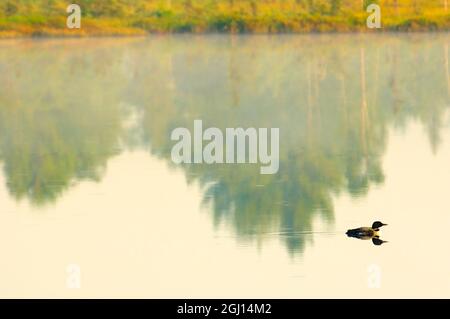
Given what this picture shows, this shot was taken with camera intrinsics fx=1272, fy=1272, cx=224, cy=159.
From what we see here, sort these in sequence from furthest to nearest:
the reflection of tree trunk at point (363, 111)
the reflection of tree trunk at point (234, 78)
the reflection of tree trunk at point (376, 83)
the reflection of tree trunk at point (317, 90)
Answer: the reflection of tree trunk at point (234, 78), the reflection of tree trunk at point (376, 83), the reflection of tree trunk at point (317, 90), the reflection of tree trunk at point (363, 111)

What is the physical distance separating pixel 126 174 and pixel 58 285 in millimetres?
3934

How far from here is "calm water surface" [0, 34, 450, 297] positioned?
8.75m

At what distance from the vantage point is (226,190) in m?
11.5

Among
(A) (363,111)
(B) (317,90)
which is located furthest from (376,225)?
(B) (317,90)

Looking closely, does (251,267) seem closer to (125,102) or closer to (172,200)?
(172,200)

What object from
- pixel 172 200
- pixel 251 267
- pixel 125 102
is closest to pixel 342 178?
pixel 172 200

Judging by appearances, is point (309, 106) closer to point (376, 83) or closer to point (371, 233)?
point (376, 83)

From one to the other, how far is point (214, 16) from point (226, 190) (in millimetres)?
30141

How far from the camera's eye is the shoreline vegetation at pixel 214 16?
131 feet

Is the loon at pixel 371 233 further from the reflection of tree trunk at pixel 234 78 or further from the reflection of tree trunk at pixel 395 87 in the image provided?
the reflection of tree trunk at pixel 234 78

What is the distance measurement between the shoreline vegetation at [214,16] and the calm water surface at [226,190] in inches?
671

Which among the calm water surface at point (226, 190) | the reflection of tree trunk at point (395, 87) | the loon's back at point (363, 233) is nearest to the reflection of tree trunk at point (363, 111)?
the calm water surface at point (226, 190)

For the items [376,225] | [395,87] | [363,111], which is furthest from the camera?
[395,87]
